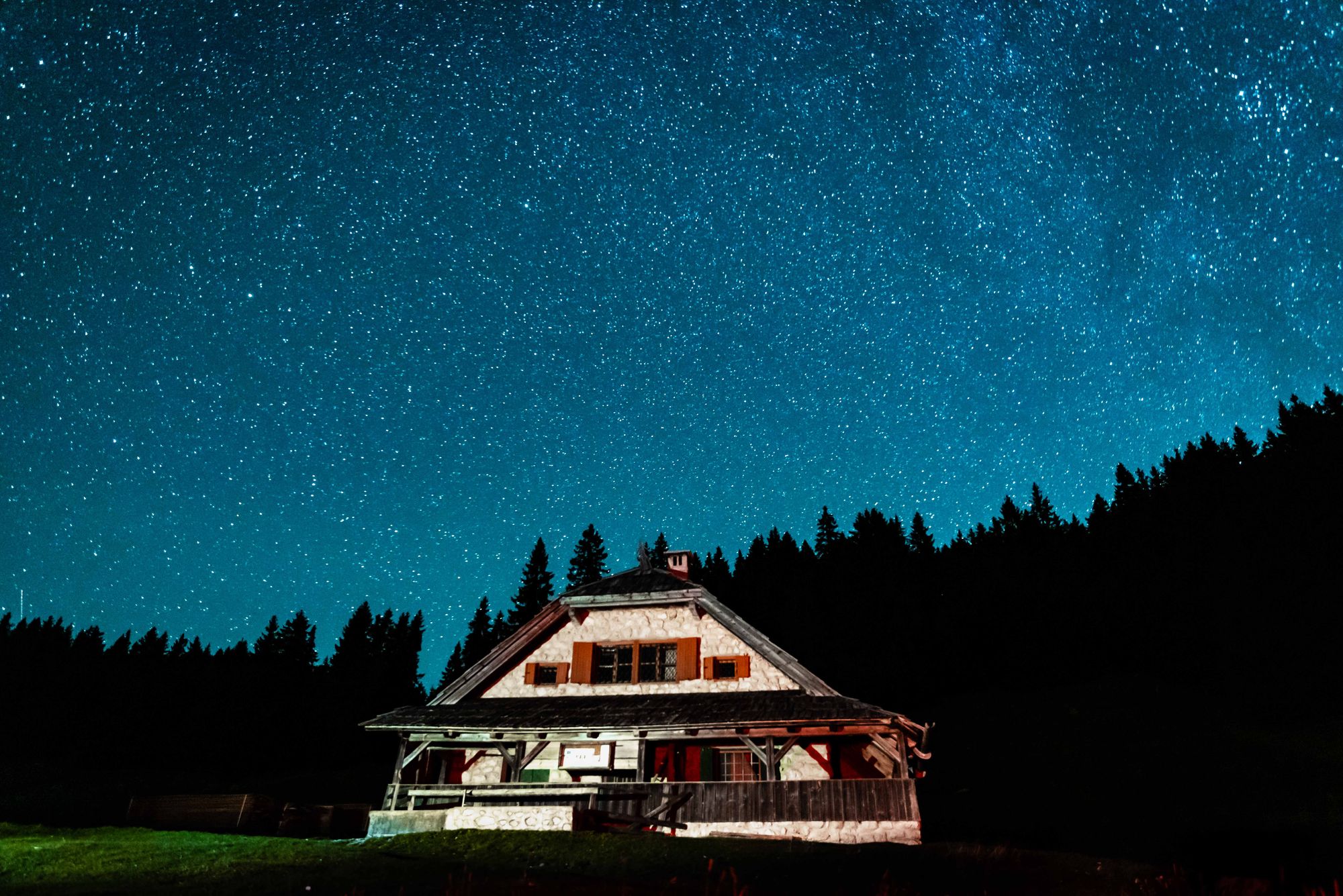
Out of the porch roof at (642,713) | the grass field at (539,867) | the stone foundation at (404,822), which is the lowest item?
the grass field at (539,867)

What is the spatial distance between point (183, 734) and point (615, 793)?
6982 centimetres

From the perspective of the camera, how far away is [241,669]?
82.6 meters

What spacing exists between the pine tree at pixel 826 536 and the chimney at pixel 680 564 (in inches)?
2019

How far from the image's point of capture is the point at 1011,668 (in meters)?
61.1

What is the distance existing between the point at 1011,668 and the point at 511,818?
50.9m

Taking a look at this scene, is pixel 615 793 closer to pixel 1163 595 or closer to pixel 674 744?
pixel 674 744

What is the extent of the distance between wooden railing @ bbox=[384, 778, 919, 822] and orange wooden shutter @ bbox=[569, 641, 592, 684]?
4361 mm

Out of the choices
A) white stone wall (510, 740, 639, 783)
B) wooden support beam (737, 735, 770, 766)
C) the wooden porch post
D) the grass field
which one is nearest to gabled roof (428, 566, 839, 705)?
the wooden porch post

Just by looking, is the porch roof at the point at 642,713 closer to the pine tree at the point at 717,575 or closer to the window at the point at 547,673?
the window at the point at 547,673

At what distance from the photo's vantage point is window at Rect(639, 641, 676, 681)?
1041 inches

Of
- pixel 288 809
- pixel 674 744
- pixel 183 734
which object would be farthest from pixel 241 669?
pixel 674 744

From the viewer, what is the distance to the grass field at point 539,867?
13562mm

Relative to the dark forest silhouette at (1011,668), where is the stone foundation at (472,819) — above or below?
below

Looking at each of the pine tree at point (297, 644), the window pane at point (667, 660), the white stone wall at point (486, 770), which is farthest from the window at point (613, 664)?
the pine tree at point (297, 644)
